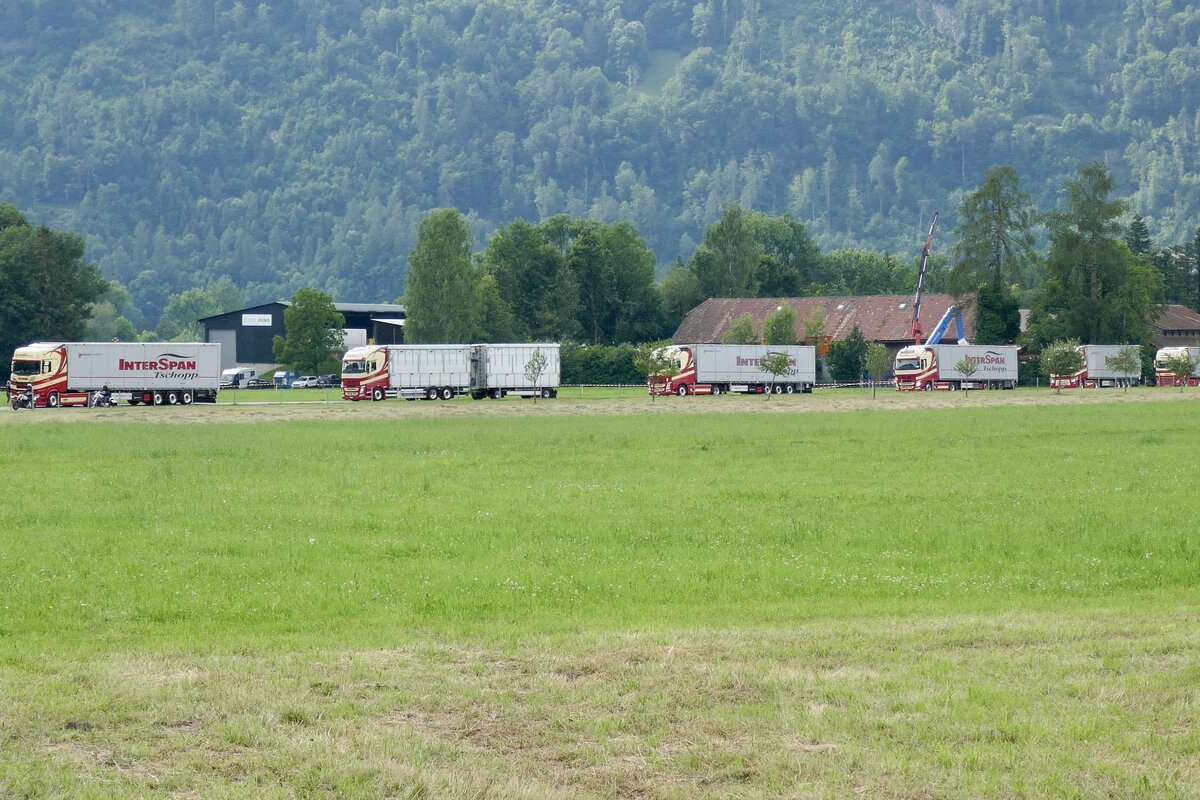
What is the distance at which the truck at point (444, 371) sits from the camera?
305 feet

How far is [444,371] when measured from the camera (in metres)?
94.5

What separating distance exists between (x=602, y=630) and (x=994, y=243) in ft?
386

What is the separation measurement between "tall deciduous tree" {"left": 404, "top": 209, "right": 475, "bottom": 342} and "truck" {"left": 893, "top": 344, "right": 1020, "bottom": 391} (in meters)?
45.0

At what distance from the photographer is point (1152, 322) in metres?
126

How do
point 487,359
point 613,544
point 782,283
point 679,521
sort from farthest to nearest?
point 782,283 < point 487,359 < point 679,521 < point 613,544

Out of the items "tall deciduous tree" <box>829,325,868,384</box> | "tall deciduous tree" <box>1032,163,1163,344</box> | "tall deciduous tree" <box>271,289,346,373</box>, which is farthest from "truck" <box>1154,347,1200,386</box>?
"tall deciduous tree" <box>271,289,346,373</box>

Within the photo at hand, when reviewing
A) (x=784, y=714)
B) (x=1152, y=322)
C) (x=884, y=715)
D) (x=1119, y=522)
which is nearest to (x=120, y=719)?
(x=784, y=714)

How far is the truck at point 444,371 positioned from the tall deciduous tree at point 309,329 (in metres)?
38.8

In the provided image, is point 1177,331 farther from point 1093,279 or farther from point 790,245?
point 790,245

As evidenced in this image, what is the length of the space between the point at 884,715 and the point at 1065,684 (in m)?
1.86

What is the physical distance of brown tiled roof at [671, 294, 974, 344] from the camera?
448ft

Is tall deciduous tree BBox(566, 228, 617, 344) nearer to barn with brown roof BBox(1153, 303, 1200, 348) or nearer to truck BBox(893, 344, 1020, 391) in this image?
truck BBox(893, 344, 1020, 391)

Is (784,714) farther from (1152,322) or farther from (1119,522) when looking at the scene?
(1152,322)

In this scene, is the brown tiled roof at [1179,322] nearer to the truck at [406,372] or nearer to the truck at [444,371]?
the truck at [444,371]
